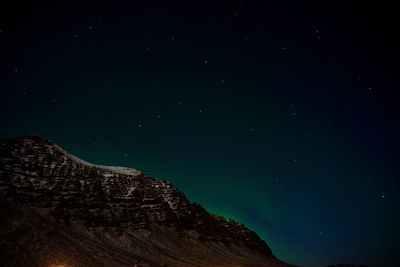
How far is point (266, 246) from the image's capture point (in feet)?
575

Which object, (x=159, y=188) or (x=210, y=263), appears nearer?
(x=210, y=263)

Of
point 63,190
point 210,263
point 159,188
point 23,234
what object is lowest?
point 23,234

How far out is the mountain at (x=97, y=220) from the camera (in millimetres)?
68188

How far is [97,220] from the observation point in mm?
104375

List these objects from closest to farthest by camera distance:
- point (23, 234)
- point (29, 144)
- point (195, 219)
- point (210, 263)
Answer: point (23, 234), point (210, 263), point (29, 144), point (195, 219)

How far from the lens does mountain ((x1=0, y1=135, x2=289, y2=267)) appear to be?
68.2 meters

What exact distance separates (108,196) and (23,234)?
64.6 metres

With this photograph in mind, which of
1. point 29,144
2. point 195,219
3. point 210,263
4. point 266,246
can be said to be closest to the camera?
point 210,263

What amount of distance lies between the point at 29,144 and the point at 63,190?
97.3 feet

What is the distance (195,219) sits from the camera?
494 ft

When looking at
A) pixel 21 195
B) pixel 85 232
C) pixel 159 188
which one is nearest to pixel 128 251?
pixel 85 232

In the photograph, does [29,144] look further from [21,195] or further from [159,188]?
[159,188]

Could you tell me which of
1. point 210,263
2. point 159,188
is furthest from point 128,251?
point 159,188

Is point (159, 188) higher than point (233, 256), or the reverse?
point (159, 188)
